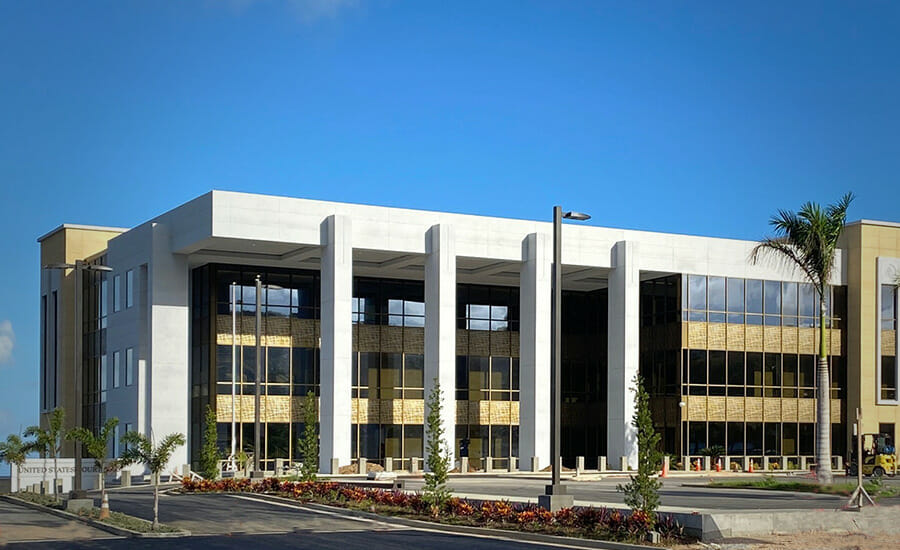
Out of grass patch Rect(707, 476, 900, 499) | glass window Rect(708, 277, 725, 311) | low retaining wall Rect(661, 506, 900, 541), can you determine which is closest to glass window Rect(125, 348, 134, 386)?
grass patch Rect(707, 476, 900, 499)

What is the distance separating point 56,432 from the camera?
1709 inches

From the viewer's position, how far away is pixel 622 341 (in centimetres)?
5909

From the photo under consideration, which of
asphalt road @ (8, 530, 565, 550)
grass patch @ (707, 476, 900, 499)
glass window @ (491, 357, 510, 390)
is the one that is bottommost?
grass patch @ (707, 476, 900, 499)

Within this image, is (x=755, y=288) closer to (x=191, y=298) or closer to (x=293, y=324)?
(x=293, y=324)

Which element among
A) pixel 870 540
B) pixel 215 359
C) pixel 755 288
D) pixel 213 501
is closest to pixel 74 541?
pixel 213 501

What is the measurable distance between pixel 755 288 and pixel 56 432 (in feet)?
126

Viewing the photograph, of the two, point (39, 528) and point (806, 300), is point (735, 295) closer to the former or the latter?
point (806, 300)

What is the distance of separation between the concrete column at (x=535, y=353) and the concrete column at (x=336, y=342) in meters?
9.59

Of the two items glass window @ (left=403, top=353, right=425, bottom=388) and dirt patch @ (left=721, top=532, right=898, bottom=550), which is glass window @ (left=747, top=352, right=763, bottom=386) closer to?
glass window @ (left=403, top=353, right=425, bottom=388)

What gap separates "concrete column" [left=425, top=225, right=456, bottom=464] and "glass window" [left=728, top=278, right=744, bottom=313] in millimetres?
16923

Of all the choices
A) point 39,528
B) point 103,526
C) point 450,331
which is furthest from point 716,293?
point 39,528

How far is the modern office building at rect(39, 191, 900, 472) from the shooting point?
54156 mm

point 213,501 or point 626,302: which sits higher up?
point 626,302

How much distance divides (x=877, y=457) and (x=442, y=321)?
889 inches
